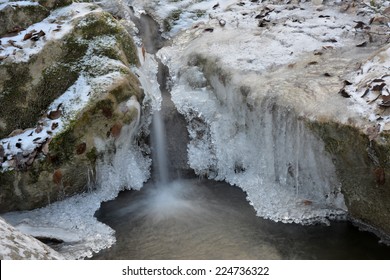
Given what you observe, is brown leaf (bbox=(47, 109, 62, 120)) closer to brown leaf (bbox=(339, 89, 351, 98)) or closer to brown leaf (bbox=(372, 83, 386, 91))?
brown leaf (bbox=(339, 89, 351, 98))

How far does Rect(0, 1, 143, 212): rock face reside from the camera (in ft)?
17.9

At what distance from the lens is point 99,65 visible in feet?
19.9

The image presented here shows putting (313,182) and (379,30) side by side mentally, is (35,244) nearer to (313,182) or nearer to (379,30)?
(313,182)

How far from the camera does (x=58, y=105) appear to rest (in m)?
5.80

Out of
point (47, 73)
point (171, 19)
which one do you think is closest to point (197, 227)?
point (47, 73)

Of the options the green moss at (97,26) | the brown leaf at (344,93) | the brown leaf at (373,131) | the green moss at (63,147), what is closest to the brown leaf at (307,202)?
the brown leaf at (373,131)

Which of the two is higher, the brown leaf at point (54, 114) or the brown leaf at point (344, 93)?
the brown leaf at point (344, 93)

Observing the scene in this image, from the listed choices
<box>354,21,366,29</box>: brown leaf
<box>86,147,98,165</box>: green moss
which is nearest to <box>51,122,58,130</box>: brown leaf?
<box>86,147,98,165</box>: green moss

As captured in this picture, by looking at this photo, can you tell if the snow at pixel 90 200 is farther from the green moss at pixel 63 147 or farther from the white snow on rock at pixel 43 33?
the white snow on rock at pixel 43 33

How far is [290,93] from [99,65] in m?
2.62

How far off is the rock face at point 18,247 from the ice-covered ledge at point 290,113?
2692 millimetres

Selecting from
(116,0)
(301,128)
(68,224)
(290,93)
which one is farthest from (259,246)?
(116,0)

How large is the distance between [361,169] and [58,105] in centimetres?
382

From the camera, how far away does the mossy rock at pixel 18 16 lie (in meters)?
6.31
